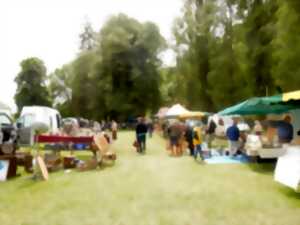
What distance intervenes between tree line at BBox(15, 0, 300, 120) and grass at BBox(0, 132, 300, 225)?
9765 millimetres

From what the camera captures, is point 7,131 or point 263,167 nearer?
point 263,167

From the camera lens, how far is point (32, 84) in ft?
251

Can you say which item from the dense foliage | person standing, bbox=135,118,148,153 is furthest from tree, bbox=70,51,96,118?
person standing, bbox=135,118,148,153

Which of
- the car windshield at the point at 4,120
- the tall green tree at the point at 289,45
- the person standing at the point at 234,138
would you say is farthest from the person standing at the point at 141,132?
the tall green tree at the point at 289,45

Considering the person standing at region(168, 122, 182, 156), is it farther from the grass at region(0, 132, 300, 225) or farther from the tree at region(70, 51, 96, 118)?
the tree at region(70, 51, 96, 118)

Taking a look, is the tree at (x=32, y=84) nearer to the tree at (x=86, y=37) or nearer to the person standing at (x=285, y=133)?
the tree at (x=86, y=37)

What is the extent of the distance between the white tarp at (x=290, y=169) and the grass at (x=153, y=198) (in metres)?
0.26

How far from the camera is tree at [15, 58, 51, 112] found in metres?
75.1

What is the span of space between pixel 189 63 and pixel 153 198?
1236 inches

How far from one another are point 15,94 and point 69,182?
223ft

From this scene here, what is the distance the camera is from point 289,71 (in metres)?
23.0

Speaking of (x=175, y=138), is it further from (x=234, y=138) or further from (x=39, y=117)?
(x=39, y=117)

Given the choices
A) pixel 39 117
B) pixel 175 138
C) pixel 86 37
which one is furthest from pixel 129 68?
pixel 175 138

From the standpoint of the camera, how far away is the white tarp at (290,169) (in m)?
9.17
